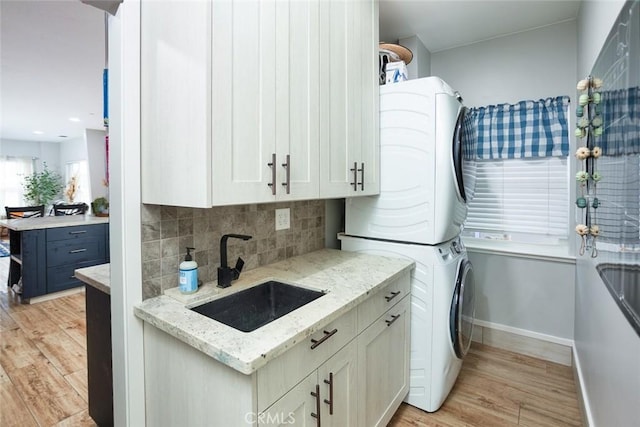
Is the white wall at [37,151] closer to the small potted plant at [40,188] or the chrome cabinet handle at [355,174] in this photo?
the small potted plant at [40,188]

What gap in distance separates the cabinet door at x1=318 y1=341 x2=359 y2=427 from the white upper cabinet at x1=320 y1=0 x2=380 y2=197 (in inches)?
28.3

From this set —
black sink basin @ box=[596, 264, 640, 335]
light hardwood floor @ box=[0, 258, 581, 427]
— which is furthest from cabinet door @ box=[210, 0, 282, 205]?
light hardwood floor @ box=[0, 258, 581, 427]

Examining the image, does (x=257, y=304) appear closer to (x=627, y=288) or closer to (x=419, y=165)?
(x=419, y=165)

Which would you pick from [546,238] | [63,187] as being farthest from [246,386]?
[63,187]

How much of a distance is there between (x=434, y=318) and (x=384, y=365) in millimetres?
413

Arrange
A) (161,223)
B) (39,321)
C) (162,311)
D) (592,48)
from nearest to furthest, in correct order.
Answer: (162,311)
(161,223)
(592,48)
(39,321)

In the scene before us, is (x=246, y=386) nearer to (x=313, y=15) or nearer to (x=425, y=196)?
(x=425, y=196)

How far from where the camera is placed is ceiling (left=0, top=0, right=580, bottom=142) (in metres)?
2.28

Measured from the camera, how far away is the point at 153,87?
1.22 metres

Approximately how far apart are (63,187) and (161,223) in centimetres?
1016

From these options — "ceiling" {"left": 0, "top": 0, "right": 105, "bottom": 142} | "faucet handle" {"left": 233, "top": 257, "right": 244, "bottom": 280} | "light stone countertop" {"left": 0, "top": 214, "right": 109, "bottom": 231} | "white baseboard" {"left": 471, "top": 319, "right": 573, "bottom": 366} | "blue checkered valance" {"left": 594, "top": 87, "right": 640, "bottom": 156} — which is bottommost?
"white baseboard" {"left": 471, "top": 319, "right": 573, "bottom": 366}

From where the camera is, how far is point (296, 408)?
107 cm

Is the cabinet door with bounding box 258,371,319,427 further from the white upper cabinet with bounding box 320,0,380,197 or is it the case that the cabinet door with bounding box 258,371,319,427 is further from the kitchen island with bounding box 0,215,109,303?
the kitchen island with bounding box 0,215,109,303

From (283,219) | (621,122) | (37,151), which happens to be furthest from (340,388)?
(37,151)
